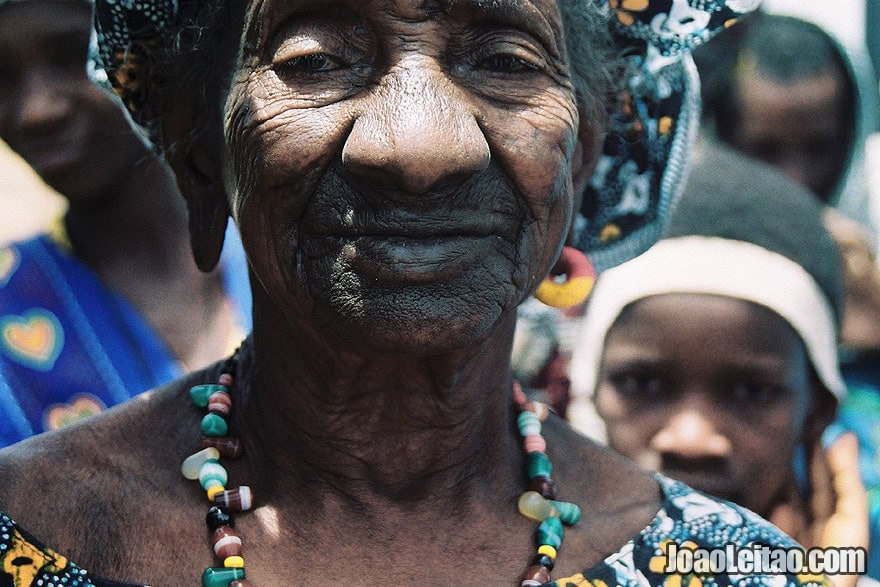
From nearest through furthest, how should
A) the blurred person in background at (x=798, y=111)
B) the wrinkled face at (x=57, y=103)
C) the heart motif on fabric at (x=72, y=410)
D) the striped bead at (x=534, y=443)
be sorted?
the striped bead at (x=534, y=443) < the heart motif on fabric at (x=72, y=410) < the wrinkled face at (x=57, y=103) < the blurred person in background at (x=798, y=111)

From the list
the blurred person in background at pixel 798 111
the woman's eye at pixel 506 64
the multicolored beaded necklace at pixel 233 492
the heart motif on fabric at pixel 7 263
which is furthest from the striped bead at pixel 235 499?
the blurred person in background at pixel 798 111

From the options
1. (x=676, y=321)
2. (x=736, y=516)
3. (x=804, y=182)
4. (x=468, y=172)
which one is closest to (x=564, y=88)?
(x=468, y=172)

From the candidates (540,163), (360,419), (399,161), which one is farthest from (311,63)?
(360,419)

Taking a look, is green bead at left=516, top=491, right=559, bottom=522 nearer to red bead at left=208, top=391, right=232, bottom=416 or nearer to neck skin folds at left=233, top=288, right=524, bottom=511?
neck skin folds at left=233, top=288, right=524, bottom=511

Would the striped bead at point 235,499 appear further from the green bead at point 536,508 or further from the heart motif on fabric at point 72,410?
the heart motif on fabric at point 72,410

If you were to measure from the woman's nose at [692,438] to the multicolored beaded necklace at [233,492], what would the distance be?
3.66 ft

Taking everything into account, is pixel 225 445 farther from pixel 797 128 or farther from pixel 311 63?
pixel 797 128

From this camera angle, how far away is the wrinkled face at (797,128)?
Answer: 17.4ft

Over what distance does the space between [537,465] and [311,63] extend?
0.89 meters

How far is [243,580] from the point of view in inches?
76.3

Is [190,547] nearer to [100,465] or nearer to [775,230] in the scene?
[100,465]

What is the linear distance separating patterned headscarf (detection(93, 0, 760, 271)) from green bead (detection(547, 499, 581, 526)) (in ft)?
1.92

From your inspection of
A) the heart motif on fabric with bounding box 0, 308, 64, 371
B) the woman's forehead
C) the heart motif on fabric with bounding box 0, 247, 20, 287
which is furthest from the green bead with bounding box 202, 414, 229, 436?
the heart motif on fabric with bounding box 0, 247, 20, 287

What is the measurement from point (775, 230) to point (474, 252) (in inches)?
82.4
